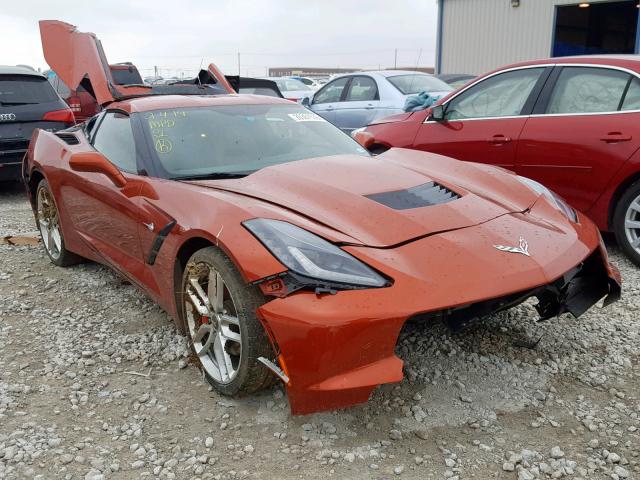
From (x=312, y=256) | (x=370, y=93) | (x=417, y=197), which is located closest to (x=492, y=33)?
(x=370, y=93)

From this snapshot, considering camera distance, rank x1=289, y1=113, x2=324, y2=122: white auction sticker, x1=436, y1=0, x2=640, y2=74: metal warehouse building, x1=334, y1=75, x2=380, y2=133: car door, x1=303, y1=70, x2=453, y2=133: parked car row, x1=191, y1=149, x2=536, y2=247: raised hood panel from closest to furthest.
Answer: x1=191, y1=149, x2=536, y2=247: raised hood panel → x1=289, y1=113, x2=324, y2=122: white auction sticker → x1=303, y1=70, x2=453, y2=133: parked car row → x1=334, y1=75, x2=380, y2=133: car door → x1=436, y1=0, x2=640, y2=74: metal warehouse building

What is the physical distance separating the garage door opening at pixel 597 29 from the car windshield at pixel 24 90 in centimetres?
1658

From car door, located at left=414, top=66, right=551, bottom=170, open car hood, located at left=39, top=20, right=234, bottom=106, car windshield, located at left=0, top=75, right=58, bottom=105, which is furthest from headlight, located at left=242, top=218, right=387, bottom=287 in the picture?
car windshield, located at left=0, top=75, right=58, bottom=105

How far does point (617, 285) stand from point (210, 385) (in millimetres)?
2028

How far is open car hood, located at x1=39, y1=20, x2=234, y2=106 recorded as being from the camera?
233 inches

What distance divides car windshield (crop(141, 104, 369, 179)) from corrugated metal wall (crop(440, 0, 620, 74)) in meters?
15.9

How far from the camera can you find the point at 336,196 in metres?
2.88

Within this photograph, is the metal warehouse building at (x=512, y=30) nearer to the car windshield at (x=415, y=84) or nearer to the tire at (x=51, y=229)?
the car windshield at (x=415, y=84)

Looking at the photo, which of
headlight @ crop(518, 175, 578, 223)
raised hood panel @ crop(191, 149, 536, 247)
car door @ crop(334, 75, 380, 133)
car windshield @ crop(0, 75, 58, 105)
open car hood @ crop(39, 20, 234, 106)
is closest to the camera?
raised hood panel @ crop(191, 149, 536, 247)

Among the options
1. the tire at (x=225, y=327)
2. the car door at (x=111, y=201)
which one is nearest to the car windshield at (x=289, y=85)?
the car door at (x=111, y=201)

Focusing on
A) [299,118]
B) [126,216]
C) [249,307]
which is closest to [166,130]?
[126,216]

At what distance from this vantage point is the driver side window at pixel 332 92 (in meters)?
9.72

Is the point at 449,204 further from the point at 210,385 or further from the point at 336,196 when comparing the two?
the point at 210,385

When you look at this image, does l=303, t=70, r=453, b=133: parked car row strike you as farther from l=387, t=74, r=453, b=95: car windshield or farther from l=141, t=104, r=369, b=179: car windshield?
l=141, t=104, r=369, b=179: car windshield
